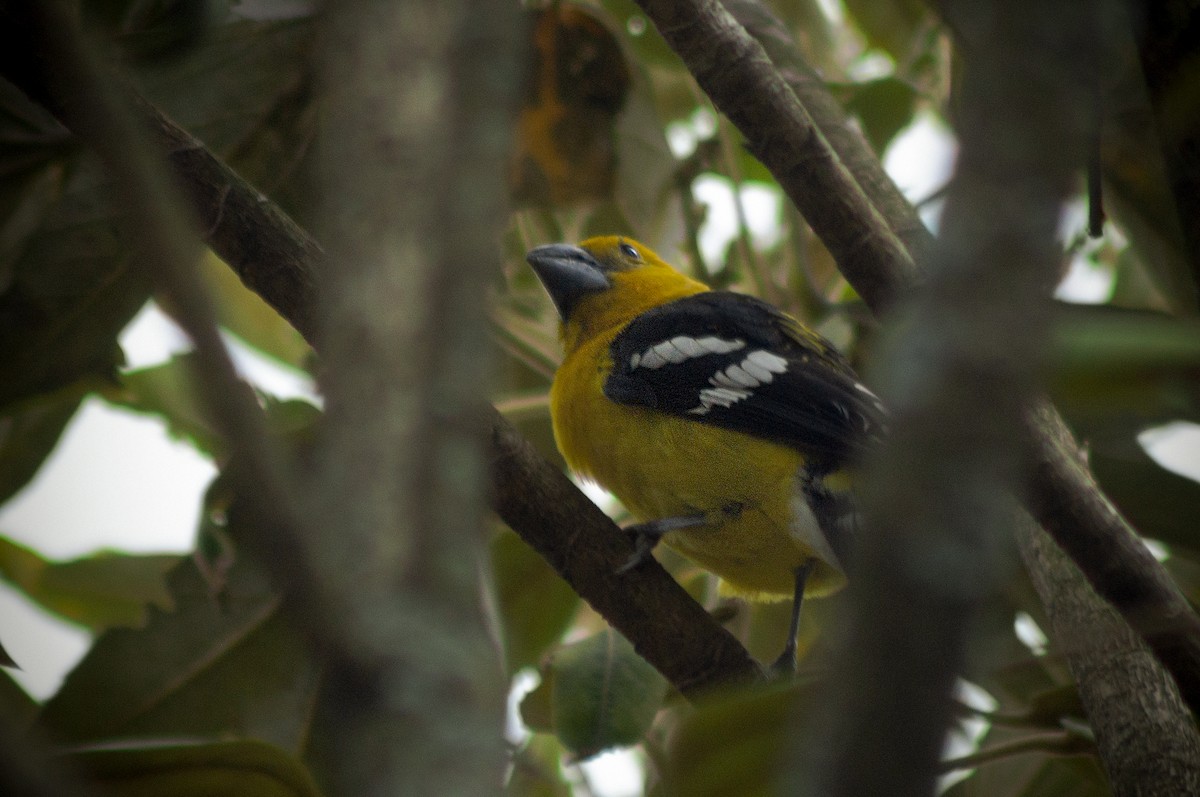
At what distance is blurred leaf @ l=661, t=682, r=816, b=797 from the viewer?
1984mm

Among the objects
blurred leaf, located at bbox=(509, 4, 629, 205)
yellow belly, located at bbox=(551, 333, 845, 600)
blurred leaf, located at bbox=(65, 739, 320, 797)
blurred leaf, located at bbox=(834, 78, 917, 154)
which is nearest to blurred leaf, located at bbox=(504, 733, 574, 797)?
yellow belly, located at bbox=(551, 333, 845, 600)

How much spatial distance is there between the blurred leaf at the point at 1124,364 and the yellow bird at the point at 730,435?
1.35 m

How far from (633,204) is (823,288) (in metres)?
0.73

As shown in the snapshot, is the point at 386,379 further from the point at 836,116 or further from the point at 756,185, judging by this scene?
the point at 756,185

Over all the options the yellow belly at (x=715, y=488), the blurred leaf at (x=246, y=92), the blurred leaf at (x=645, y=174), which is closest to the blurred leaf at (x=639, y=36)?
the blurred leaf at (x=645, y=174)

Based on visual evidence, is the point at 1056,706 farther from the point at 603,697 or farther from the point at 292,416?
the point at 292,416

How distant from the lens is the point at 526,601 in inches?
123

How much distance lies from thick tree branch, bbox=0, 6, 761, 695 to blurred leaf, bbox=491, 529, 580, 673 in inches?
23.2

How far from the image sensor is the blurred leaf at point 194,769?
1755 millimetres

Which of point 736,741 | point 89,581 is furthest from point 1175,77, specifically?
point 89,581

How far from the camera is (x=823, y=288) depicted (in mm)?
3859

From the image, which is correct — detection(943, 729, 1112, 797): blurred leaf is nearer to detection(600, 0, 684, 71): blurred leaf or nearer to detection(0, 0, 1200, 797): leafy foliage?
detection(0, 0, 1200, 797): leafy foliage

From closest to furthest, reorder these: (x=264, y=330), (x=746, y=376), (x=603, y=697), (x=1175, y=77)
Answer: (x=1175, y=77)
(x=603, y=697)
(x=746, y=376)
(x=264, y=330)

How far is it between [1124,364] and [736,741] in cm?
101
